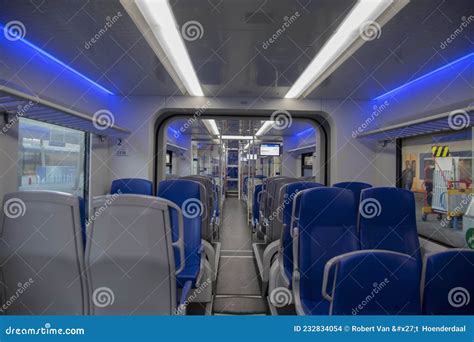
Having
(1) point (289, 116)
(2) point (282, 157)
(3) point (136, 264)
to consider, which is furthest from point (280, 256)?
(2) point (282, 157)

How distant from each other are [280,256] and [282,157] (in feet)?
28.7

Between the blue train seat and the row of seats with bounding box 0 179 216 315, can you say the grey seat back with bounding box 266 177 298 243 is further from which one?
the row of seats with bounding box 0 179 216 315

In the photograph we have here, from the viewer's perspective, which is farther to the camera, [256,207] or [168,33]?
[256,207]

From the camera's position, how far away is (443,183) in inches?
150

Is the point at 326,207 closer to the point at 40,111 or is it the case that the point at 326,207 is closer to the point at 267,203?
the point at 40,111

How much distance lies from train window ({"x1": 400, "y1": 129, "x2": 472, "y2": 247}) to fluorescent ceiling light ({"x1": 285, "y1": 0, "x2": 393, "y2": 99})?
1.58 meters

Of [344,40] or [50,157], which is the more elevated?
[344,40]

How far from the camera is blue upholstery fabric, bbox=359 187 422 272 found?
2662mm

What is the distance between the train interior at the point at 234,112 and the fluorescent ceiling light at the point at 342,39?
Result: 0.02m

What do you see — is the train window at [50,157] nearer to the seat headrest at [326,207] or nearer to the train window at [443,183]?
the seat headrest at [326,207]

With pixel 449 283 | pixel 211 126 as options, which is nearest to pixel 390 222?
pixel 449 283

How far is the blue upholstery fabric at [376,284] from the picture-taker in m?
1.58

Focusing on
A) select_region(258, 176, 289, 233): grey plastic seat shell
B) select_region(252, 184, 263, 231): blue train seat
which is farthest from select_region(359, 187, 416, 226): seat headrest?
select_region(252, 184, 263, 231): blue train seat

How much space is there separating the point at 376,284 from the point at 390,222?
125cm
